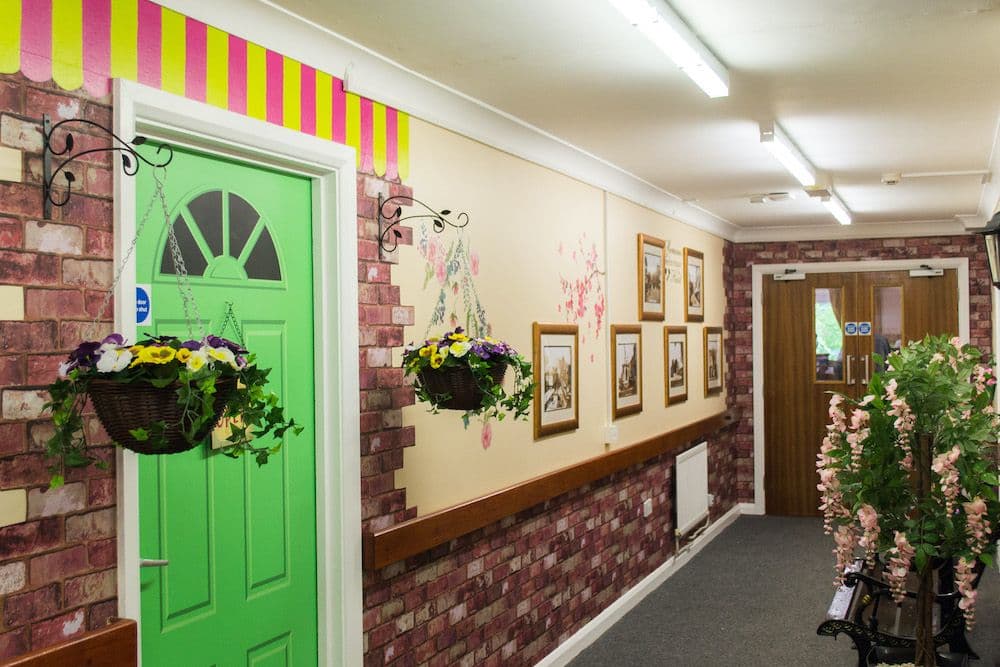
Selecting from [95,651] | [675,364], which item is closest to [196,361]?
[95,651]

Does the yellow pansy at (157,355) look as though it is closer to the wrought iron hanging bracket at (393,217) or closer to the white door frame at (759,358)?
the wrought iron hanging bracket at (393,217)

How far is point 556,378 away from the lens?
187 inches

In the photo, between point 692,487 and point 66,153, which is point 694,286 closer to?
point 692,487

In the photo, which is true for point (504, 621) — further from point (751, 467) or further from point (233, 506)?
point (751, 467)

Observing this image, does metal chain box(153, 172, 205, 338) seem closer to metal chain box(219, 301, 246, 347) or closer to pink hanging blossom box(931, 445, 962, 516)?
metal chain box(219, 301, 246, 347)

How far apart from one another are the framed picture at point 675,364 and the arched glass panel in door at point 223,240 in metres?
4.04

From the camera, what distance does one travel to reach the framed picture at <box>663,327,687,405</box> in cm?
657

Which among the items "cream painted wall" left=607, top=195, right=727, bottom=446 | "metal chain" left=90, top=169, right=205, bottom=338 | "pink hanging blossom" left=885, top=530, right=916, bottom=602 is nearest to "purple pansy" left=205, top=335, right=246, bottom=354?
"metal chain" left=90, top=169, right=205, bottom=338

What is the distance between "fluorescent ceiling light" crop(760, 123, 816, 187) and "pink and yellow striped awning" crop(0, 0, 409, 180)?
A: 5.62 feet

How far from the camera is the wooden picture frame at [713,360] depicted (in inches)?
300

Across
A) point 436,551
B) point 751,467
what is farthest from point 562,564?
point 751,467

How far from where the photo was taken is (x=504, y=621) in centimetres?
421

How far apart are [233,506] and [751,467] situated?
6645mm

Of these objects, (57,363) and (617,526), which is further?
(617,526)
